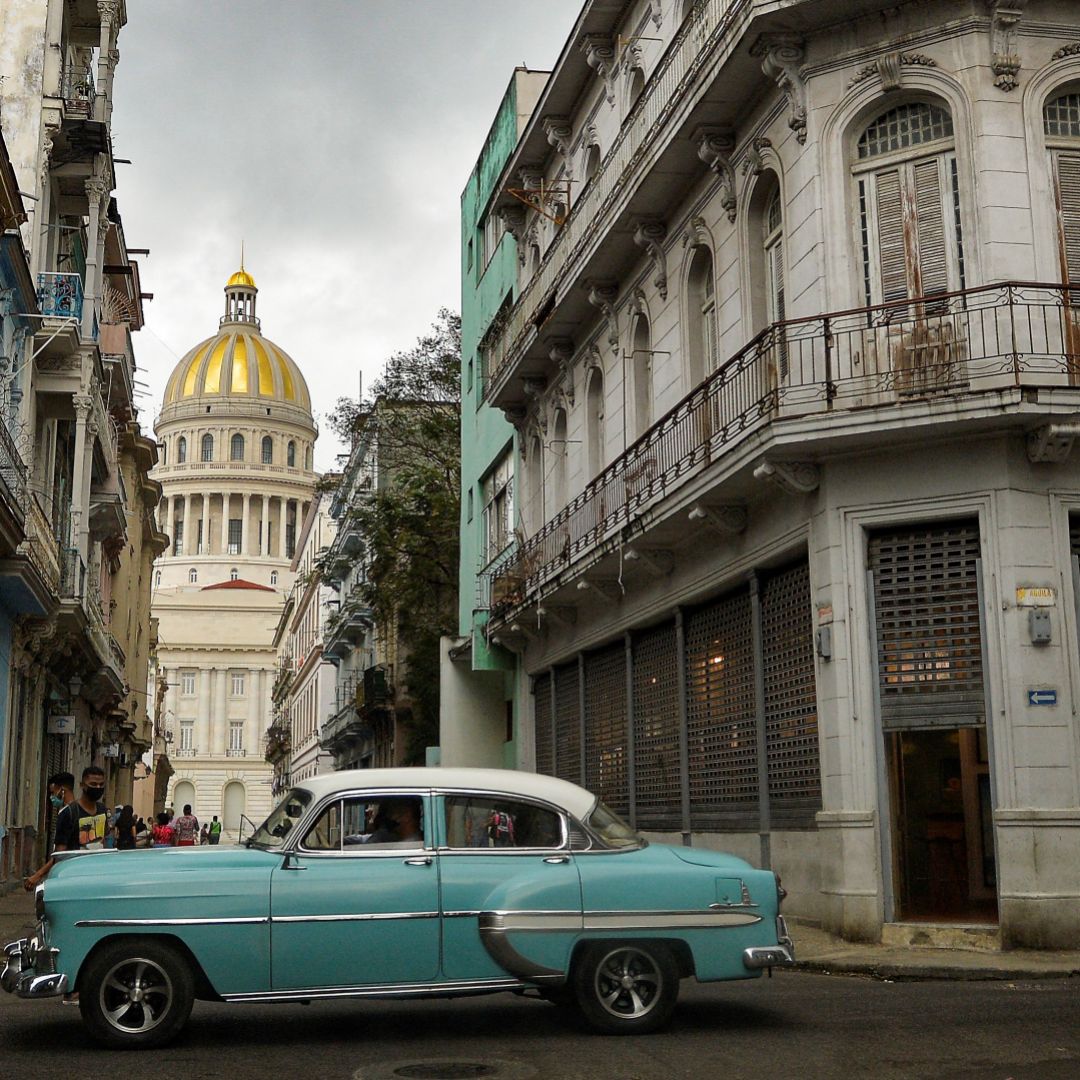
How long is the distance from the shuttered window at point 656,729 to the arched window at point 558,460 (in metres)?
4.74

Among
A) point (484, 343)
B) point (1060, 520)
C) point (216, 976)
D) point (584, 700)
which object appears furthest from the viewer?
point (484, 343)

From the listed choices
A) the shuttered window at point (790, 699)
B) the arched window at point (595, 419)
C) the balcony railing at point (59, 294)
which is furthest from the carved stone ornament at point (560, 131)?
the shuttered window at point (790, 699)

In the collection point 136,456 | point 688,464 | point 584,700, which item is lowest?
point 584,700

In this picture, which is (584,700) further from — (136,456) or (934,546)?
(136,456)

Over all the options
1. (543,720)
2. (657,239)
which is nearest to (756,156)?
(657,239)

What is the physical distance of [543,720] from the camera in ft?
92.4

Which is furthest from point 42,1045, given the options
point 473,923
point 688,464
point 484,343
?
point 484,343

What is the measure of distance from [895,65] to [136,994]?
11.3 metres

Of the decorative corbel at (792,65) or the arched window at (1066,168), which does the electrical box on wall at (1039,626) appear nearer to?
the arched window at (1066,168)

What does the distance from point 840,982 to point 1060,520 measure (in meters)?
4.83

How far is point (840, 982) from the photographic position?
12195 millimetres

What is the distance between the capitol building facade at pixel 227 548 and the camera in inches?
5069

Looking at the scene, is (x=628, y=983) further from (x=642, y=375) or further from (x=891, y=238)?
(x=642, y=375)

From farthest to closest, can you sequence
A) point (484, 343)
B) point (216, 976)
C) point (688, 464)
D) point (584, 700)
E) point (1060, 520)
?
point (484, 343) < point (584, 700) < point (688, 464) < point (1060, 520) < point (216, 976)
